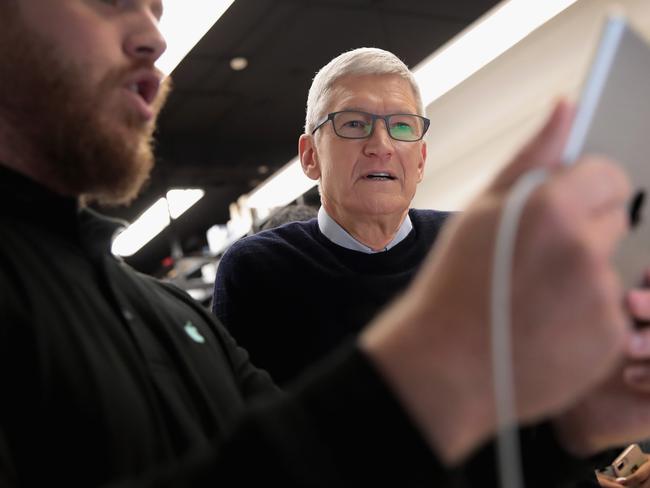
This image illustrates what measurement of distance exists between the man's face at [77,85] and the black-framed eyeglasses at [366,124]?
3.14 feet

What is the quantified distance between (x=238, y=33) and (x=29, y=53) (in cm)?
409

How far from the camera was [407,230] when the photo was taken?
1.85 meters

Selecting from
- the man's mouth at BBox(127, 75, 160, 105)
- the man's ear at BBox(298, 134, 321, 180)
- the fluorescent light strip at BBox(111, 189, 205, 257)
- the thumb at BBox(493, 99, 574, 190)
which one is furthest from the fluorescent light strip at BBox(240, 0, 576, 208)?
the thumb at BBox(493, 99, 574, 190)

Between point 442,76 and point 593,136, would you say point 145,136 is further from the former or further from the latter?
point 442,76

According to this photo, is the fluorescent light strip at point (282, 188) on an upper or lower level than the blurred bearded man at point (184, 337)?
lower

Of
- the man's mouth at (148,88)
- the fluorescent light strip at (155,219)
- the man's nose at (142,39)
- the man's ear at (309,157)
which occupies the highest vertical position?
the man's nose at (142,39)

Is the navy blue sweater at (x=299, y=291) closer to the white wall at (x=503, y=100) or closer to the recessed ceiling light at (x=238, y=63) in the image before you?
the white wall at (x=503, y=100)

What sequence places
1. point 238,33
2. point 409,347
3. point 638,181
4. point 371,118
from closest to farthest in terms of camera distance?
1. point 409,347
2. point 638,181
3. point 371,118
4. point 238,33

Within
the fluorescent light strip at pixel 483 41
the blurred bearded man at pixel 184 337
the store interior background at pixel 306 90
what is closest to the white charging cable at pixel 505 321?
the blurred bearded man at pixel 184 337

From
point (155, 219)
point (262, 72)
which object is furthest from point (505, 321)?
point (155, 219)

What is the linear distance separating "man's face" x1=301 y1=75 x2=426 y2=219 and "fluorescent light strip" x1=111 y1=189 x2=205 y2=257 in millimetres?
5957

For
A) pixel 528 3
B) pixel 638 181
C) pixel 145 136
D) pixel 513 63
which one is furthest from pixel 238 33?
pixel 638 181

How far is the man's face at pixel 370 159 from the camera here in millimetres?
1768

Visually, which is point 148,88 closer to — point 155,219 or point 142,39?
point 142,39
